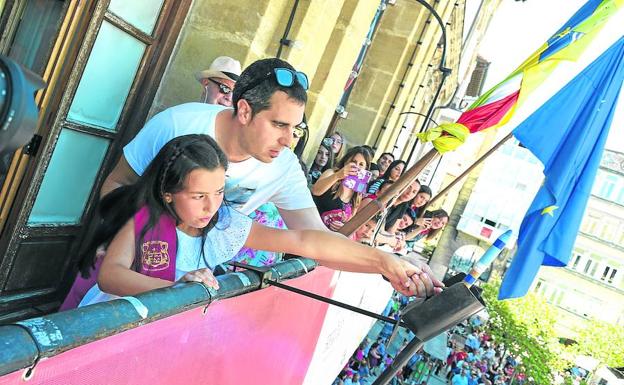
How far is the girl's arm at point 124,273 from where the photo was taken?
167 centimetres

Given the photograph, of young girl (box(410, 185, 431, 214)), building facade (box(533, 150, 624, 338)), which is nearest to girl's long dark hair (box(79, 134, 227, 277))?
young girl (box(410, 185, 431, 214))

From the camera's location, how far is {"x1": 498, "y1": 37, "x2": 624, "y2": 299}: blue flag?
14.5 feet

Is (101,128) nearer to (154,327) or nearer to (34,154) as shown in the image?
(34,154)

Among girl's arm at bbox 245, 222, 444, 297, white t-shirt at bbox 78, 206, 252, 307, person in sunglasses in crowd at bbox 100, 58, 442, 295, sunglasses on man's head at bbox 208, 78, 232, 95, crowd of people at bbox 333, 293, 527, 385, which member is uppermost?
sunglasses on man's head at bbox 208, 78, 232, 95

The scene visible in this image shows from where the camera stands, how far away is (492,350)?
38.5 m

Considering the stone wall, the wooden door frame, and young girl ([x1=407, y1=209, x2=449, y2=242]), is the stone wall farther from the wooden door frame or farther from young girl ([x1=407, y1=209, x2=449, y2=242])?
young girl ([x1=407, y1=209, x2=449, y2=242])

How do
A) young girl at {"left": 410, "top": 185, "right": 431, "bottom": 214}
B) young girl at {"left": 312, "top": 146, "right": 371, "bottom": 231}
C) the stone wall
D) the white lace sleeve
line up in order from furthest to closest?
young girl at {"left": 410, "top": 185, "right": 431, "bottom": 214} → young girl at {"left": 312, "top": 146, "right": 371, "bottom": 231} → the stone wall → the white lace sleeve

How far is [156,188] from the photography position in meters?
1.96

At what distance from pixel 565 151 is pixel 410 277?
3327 mm

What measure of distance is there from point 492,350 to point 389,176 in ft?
120

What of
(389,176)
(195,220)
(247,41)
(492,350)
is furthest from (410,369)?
(195,220)

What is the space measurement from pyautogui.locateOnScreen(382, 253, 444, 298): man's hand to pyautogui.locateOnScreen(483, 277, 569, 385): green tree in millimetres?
33946

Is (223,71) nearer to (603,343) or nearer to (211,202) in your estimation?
(211,202)

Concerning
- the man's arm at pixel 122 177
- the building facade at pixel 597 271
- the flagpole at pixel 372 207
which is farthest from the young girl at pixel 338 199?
the building facade at pixel 597 271
